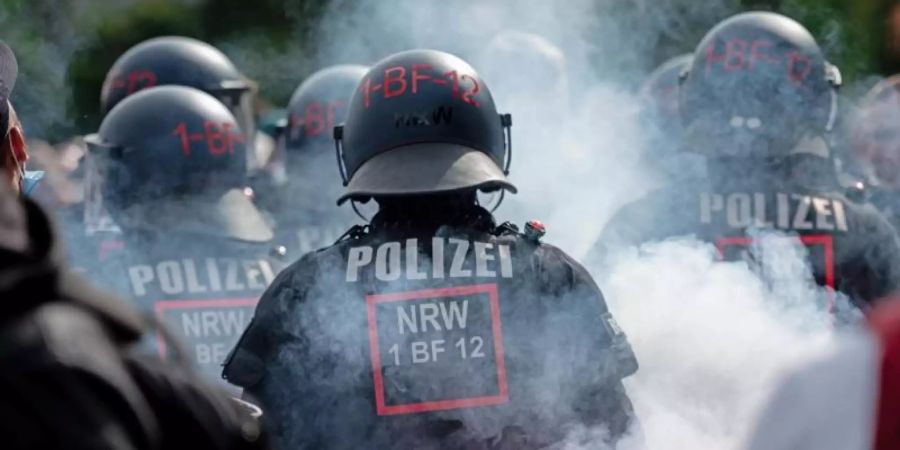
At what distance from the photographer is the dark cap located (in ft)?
13.1

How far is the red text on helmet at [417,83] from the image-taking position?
4828 mm

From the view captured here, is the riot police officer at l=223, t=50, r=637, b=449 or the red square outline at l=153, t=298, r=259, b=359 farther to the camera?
the red square outline at l=153, t=298, r=259, b=359

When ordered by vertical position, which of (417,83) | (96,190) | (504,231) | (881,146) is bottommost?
(881,146)

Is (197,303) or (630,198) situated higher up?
(197,303)

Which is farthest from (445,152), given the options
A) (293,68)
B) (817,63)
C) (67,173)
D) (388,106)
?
(293,68)

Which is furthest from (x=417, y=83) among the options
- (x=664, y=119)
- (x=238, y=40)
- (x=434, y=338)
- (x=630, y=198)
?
(x=238, y=40)

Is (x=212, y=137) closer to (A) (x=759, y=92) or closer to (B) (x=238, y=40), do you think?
(A) (x=759, y=92)

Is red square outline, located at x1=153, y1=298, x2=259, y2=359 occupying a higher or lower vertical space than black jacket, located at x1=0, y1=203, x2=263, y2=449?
lower

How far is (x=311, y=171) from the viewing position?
9.08m

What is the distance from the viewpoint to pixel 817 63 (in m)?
7.03

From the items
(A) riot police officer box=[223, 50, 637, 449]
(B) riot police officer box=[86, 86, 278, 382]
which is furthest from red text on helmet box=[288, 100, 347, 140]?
(A) riot police officer box=[223, 50, 637, 449]

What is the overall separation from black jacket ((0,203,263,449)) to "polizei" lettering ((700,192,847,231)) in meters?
4.48

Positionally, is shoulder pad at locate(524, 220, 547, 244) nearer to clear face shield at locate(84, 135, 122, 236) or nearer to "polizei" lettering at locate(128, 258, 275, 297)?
"polizei" lettering at locate(128, 258, 275, 297)

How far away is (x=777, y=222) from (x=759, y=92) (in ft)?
2.63
